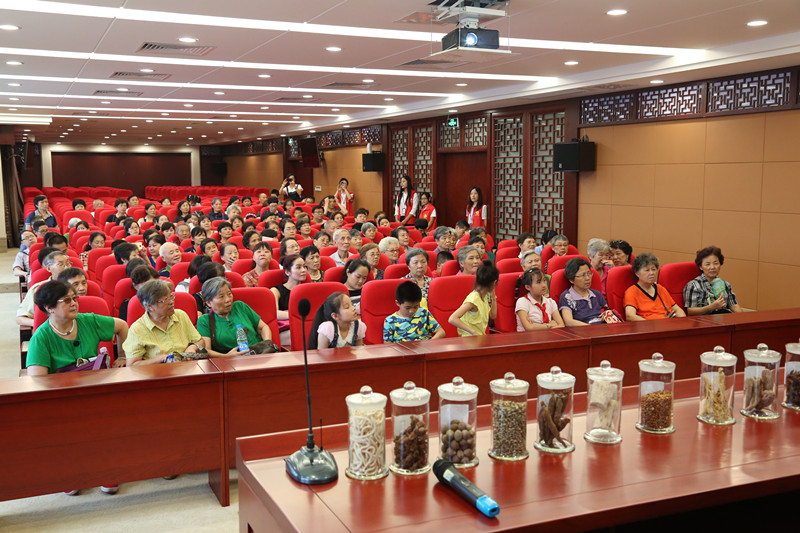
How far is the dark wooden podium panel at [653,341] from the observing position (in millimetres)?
4140

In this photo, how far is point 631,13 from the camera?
19.7 feet

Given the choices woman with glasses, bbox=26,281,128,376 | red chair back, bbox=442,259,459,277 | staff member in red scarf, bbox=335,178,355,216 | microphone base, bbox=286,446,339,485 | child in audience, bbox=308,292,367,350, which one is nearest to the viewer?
microphone base, bbox=286,446,339,485

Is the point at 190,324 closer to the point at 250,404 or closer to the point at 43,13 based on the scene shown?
the point at 250,404

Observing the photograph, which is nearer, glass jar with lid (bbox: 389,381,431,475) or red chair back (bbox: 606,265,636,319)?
glass jar with lid (bbox: 389,381,431,475)

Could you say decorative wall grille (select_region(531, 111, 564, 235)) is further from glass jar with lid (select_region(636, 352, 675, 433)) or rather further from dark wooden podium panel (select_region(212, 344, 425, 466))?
glass jar with lid (select_region(636, 352, 675, 433))

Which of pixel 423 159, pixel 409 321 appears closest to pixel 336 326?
pixel 409 321

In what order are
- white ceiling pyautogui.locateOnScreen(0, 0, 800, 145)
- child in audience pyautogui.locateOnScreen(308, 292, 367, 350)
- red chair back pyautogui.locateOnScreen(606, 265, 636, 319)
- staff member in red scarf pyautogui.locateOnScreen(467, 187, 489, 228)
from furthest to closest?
staff member in red scarf pyautogui.locateOnScreen(467, 187, 489, 228)
red chair back pyautogui.locateOnScreen(606, 265, 636, 319)
white ceiling pyautogui.locateOnScreen(0, 0, 800, 145)
child in audience pyautogui.locateOnScreen(308, 292, 367, 350)

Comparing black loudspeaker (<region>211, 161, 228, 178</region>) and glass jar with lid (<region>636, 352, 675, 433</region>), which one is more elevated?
black loudspeaker (<region>211, 161, 228, 178</region>)

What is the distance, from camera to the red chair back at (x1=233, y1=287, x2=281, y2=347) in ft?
16.2

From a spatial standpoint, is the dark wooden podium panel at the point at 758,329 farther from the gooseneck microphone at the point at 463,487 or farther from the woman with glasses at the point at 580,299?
the gooseneck microphone at the point at 463,487

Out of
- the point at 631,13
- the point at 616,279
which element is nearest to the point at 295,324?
the point at 616,279

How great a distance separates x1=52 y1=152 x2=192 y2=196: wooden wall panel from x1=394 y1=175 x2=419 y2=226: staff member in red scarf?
713 inches

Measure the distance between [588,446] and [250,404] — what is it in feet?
5.78

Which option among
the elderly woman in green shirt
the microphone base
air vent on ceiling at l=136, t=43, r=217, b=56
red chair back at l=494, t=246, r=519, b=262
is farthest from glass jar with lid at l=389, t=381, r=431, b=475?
air vent on ceiling at l=136, t=43, r=217, b=56
